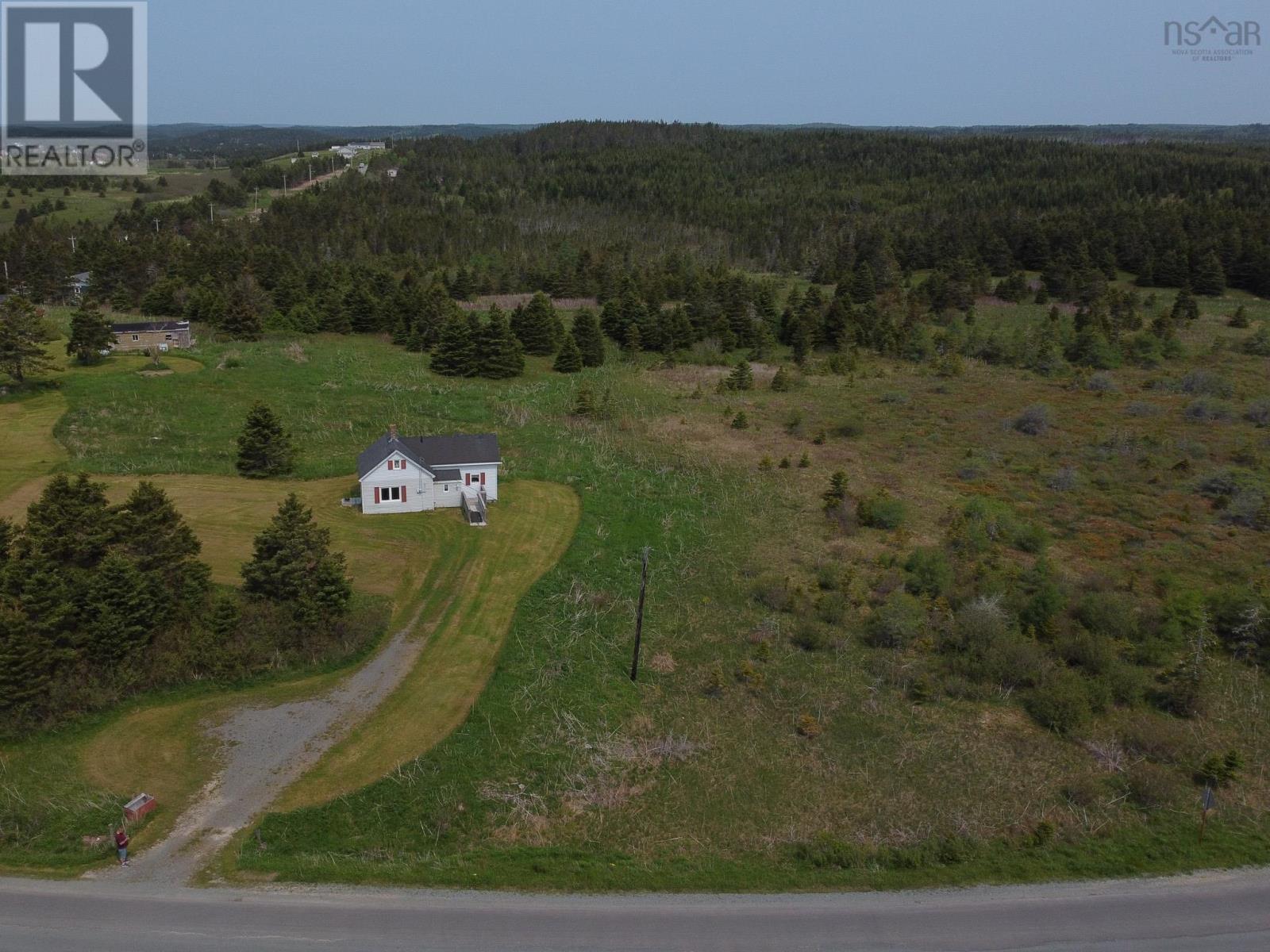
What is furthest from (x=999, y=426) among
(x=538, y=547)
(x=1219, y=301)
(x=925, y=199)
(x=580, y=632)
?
(x=925, y=199)

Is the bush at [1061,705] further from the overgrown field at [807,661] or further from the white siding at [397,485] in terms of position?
the white siding at [397,485]

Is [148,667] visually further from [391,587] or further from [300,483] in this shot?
[300,483]

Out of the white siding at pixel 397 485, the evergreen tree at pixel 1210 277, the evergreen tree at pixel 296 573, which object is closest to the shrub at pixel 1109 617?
the evergreen tree at pixel 296 573

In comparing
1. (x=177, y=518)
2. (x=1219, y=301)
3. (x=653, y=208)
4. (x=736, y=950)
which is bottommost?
(x=736, y=950)

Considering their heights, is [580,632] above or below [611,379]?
below

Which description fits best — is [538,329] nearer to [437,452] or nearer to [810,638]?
[437,452]

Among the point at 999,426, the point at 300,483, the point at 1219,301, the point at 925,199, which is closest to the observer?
the point at 300,483

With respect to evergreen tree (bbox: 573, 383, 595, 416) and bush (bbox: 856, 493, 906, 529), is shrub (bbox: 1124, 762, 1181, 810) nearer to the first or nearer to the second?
bush (bbox: 856, 493, 906, 529)
